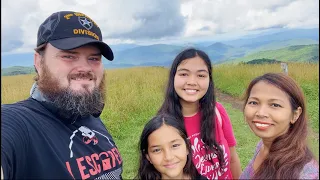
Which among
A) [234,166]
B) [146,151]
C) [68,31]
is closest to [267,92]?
[146,151]

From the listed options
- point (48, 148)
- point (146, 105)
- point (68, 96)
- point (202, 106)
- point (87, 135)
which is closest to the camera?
point (48, 148)

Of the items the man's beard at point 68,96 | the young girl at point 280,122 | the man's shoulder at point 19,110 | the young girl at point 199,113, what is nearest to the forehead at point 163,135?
the young girl at point 199,113

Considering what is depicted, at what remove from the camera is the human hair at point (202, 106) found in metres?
2.38

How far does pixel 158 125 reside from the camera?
2217 millimetres

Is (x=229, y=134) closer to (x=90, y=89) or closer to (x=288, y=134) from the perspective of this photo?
(x=288, y=134)

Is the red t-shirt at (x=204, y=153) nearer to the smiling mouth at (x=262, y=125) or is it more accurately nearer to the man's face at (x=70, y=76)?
the smiling mouth at (x=262, y=125)

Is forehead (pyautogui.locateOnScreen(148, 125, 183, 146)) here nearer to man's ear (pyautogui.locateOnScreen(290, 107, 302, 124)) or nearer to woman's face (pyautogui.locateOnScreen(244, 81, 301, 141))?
woman's face (pyautogui.locateOnScreen(244, 81, 301, 141))

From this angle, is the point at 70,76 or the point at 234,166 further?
the point at 234,166

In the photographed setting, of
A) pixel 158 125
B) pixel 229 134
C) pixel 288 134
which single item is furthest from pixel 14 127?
pixel 229 134

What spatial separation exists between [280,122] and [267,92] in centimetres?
18

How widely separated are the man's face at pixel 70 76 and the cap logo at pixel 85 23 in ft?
0.45

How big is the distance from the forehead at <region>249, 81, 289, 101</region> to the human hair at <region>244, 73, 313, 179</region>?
16 millimetres

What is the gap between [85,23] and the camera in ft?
6.60

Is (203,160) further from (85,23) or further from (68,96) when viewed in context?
(85,23)
